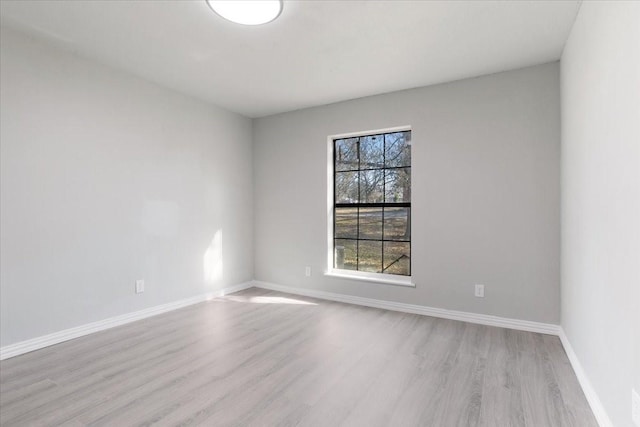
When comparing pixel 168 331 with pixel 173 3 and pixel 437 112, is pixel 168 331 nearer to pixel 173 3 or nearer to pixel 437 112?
pixel 173 3

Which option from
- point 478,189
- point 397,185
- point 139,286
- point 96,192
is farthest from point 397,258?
point 96,192

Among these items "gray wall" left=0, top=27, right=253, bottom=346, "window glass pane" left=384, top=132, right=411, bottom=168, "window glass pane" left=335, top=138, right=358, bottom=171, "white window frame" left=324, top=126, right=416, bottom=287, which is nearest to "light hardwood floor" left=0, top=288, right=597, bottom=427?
"gray wall" left=0, top=27, right=253, bottom=346

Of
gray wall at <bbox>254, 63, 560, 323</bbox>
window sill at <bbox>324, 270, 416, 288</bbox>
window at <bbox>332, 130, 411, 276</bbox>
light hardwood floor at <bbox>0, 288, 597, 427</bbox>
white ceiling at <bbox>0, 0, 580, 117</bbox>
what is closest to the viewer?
light hardwood floor at <bbox>0, 288, 597, 427</bbox>

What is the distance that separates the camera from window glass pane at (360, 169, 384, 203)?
3885 mm

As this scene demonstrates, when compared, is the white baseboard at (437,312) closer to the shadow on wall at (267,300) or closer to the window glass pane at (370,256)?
the shadow on wall at (267,300)

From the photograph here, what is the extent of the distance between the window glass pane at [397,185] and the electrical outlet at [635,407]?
8.38ft

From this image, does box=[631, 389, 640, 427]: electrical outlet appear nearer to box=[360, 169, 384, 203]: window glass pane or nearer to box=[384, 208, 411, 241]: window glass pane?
box=[384, 208, 411, 241]: window glass pane

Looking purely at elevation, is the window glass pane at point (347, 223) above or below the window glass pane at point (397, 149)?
below

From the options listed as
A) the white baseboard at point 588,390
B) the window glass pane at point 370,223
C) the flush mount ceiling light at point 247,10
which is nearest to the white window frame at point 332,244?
the window glass pane at point 370,223

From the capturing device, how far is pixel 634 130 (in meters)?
1.28

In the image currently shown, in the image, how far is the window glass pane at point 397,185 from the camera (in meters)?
3.69

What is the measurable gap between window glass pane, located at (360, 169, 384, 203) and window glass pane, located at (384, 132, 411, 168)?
18cm

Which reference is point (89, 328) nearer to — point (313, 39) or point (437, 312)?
point (313, 39)

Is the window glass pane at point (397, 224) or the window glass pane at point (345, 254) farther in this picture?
the window glass pane at point (345, 254)
